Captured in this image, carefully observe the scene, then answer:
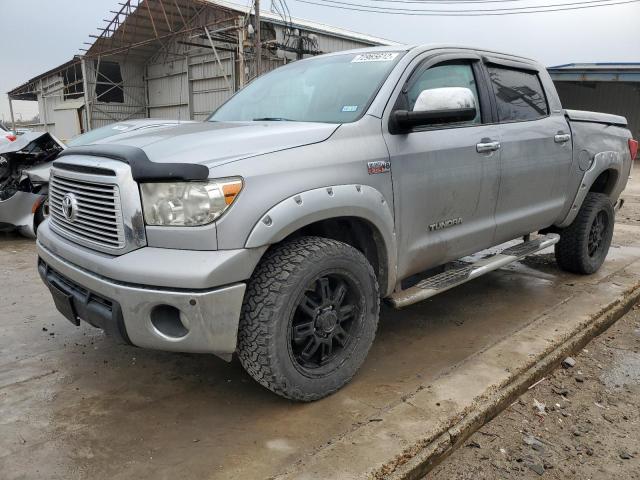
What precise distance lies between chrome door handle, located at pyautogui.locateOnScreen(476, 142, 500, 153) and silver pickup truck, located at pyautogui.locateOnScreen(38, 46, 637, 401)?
1 centimetres

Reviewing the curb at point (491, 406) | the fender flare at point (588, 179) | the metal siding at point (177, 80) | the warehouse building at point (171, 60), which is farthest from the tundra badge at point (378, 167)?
the metal siding at point (177, 80)

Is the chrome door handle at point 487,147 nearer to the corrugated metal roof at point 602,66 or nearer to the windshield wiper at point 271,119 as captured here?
the windshield wiper at point 271,119

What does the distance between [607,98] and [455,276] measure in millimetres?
26543

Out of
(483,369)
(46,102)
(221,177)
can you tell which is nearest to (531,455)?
(483,369)

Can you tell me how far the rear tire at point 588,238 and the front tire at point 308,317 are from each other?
275cm

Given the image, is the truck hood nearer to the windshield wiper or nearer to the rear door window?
the windshield wiper

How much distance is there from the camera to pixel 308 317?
8.39 ft

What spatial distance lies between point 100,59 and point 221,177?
23175 millimetres

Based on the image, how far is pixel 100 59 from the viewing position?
878 inches

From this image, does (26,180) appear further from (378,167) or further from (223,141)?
(378,167)

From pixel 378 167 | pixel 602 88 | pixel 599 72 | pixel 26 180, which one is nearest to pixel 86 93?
pixel 26 180

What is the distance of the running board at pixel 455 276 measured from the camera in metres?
2.98

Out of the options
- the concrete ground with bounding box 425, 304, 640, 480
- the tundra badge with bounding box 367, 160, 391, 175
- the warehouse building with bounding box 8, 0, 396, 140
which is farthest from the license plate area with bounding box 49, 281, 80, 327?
the warehouse building with bounding box 8, 0, 396, 140

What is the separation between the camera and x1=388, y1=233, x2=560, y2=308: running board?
9.78 feet
